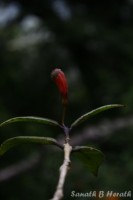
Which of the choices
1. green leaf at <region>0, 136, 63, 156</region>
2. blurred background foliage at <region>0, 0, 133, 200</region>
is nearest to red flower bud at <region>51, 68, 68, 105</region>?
green leaf at <region>0, 136, 63, 156</region>

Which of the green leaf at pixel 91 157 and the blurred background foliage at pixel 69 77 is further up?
the blurred background foliage at pixel 69 77

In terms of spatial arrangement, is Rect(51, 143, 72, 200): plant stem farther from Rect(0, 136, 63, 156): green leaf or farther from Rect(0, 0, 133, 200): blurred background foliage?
Rect(0, 0, 133, 200): blurred background foliage

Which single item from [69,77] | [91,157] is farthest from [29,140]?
[69,77]

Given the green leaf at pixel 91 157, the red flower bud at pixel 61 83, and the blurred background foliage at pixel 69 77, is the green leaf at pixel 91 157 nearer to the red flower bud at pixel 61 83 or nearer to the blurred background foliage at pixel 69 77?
the red flower bud at pixel 61 83

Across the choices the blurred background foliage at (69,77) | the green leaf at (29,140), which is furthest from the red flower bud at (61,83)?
the blurred background foliage at (69,77)

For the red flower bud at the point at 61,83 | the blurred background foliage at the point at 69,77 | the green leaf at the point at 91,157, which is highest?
the blurred background foliage at the point at 69,77

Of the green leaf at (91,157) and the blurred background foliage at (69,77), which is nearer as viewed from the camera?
the green leaf at (91,157)

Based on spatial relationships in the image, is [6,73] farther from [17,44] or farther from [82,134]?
[82,134]

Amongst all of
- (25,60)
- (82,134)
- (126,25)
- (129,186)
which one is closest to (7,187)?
(82,134)
